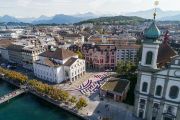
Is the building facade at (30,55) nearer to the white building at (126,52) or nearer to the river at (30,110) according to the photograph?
the river at (30,110)

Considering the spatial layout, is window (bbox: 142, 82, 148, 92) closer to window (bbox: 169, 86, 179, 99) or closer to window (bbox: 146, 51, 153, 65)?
window (bbox: 146, 51, 153, 65)

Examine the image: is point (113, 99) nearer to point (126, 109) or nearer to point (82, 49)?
point (126, 109)

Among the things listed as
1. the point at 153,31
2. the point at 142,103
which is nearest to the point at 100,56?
the point at 142,103

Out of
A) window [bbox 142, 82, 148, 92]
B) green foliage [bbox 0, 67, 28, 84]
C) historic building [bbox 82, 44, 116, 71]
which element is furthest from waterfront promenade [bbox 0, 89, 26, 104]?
window [bbox 142, 82, 148, 92]

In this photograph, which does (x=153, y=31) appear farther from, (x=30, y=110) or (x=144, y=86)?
(x=30, y=110)

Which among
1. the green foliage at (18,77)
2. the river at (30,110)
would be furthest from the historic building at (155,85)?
the green foliage at (18,77)

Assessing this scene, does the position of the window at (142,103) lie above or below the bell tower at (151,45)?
below
